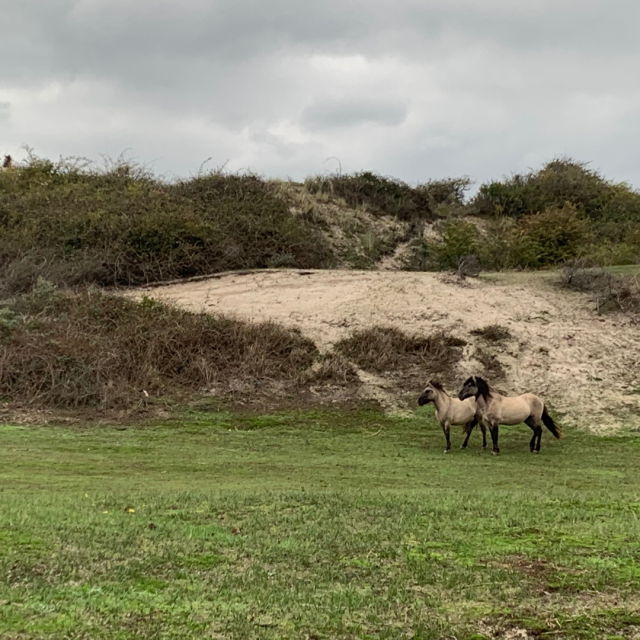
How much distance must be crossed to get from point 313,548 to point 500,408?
27.7 ft

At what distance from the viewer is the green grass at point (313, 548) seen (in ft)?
16.2

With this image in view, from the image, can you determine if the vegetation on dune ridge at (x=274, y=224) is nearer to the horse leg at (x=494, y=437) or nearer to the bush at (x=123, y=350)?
the bush at (x=123, y=350)

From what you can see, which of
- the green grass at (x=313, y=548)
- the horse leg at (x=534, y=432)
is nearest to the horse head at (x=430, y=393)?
the horse leg at (x=534, y=432)

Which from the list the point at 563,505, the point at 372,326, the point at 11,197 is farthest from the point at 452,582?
the point at 11,197

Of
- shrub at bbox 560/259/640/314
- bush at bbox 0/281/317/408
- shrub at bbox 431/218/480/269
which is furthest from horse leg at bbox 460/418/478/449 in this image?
shrub at bbox 431/218/480/269

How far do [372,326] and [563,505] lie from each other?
45.4 feet

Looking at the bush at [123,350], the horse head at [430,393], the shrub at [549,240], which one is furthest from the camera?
the shrub at [549,240]

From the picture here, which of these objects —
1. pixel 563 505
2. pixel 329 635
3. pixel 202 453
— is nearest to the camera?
pixel 329 635

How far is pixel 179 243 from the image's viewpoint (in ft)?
91.2

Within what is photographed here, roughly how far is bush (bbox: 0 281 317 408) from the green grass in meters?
5.05

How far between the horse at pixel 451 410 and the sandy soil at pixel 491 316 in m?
3.82

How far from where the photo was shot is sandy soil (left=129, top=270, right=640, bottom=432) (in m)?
19.2

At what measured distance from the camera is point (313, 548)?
6.80m

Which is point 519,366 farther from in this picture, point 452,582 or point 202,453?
point 452,582
